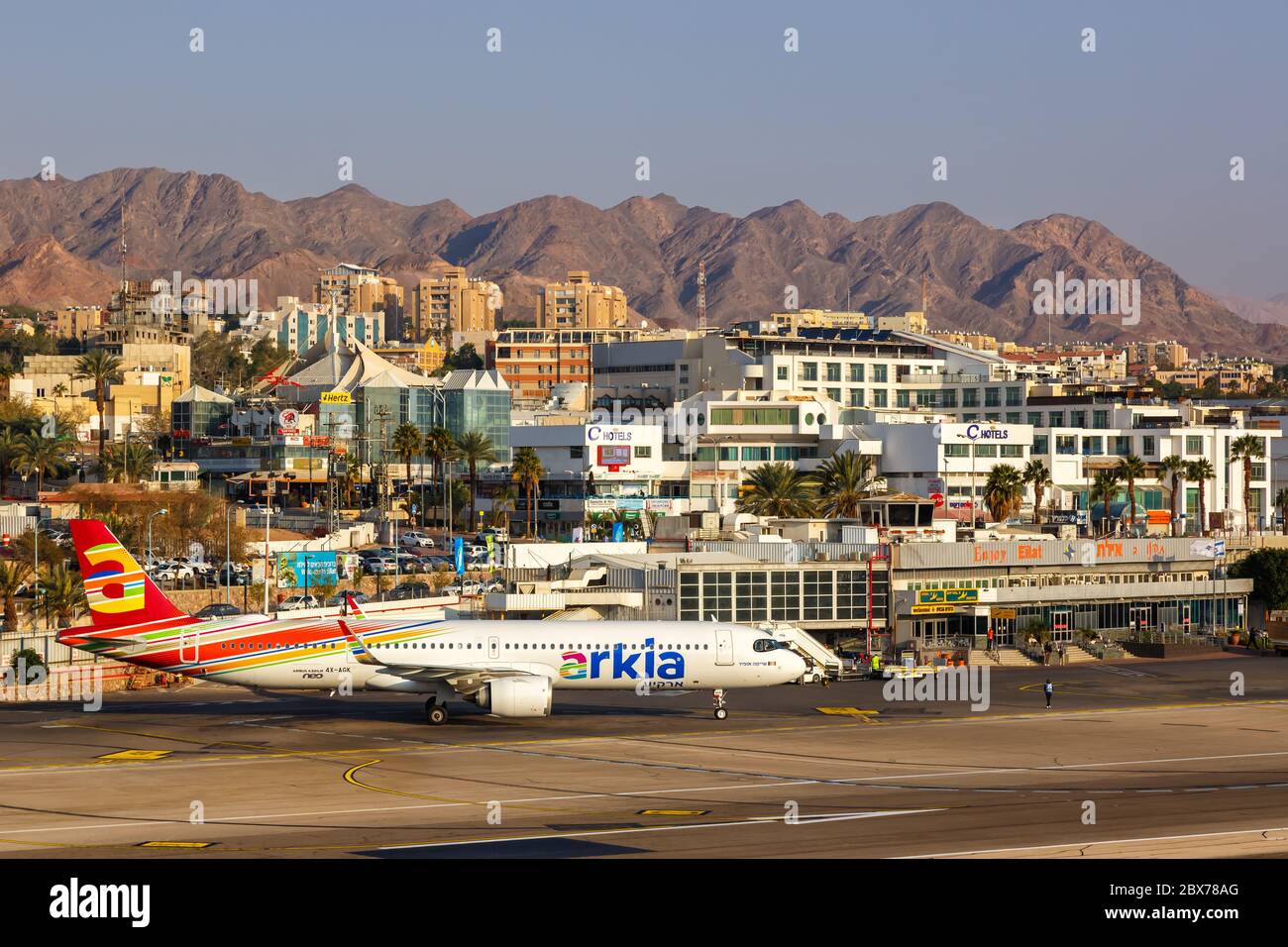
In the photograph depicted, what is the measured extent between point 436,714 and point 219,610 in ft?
116

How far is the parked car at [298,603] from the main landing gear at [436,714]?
29.0 metres

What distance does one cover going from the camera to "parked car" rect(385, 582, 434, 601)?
338ft

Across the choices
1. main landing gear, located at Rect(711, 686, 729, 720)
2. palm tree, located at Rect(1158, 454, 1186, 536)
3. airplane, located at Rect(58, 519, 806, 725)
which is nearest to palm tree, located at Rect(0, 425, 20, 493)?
airplane, located at Rect(58, 519, 806, 725)

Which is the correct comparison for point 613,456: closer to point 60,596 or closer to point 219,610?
point 219,610

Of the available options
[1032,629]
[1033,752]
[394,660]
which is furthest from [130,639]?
[1032,629]

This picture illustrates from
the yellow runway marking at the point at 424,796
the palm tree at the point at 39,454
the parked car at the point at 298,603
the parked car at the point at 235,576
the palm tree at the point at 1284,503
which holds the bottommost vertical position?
the yellow runway marking at the point at 424,796

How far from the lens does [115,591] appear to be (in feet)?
207

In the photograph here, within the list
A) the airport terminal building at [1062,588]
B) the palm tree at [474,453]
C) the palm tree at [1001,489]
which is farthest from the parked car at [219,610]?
the palm tree at [1001,489]

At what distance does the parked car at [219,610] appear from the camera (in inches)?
3671

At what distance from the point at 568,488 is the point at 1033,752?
4371 inches

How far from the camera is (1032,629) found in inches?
4021

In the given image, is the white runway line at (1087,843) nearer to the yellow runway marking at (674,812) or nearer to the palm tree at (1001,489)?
the yellow runway marking at (674,812)

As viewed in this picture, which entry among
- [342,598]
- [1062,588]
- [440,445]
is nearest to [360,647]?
[342,598]

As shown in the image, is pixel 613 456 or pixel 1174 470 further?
pixel 1174 470
